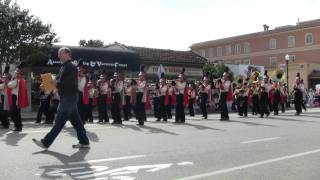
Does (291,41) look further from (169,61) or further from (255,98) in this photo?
(255,98)

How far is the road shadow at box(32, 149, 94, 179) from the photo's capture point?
729cm

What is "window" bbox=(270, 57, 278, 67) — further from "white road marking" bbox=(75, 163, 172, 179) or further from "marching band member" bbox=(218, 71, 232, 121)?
"white road marking" bbox=(75, 163, 172, 179)

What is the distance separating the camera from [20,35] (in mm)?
27438

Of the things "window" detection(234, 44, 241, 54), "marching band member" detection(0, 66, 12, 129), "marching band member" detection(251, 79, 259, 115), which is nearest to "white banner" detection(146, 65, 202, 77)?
"marching band member" detection(251, 79, 259, 115)

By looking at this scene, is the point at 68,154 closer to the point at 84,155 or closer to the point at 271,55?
the point at 84,155

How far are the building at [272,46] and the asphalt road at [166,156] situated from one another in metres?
55.9

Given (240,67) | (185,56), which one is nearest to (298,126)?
(185,56)

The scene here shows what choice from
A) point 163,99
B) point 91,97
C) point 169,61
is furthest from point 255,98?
point 169,61

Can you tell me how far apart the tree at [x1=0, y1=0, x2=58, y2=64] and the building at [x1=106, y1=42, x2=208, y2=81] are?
51.2 ft

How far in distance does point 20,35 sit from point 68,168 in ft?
68.3

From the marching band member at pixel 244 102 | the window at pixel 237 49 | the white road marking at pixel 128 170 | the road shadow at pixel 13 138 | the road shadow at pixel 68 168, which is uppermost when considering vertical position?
the window at pixel 237 49

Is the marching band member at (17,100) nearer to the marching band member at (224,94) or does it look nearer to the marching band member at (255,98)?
the marching band member at (224,94)

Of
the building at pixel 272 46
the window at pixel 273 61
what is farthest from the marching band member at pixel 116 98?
the window at pixel 273 61

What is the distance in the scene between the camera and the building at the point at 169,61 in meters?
44.2
